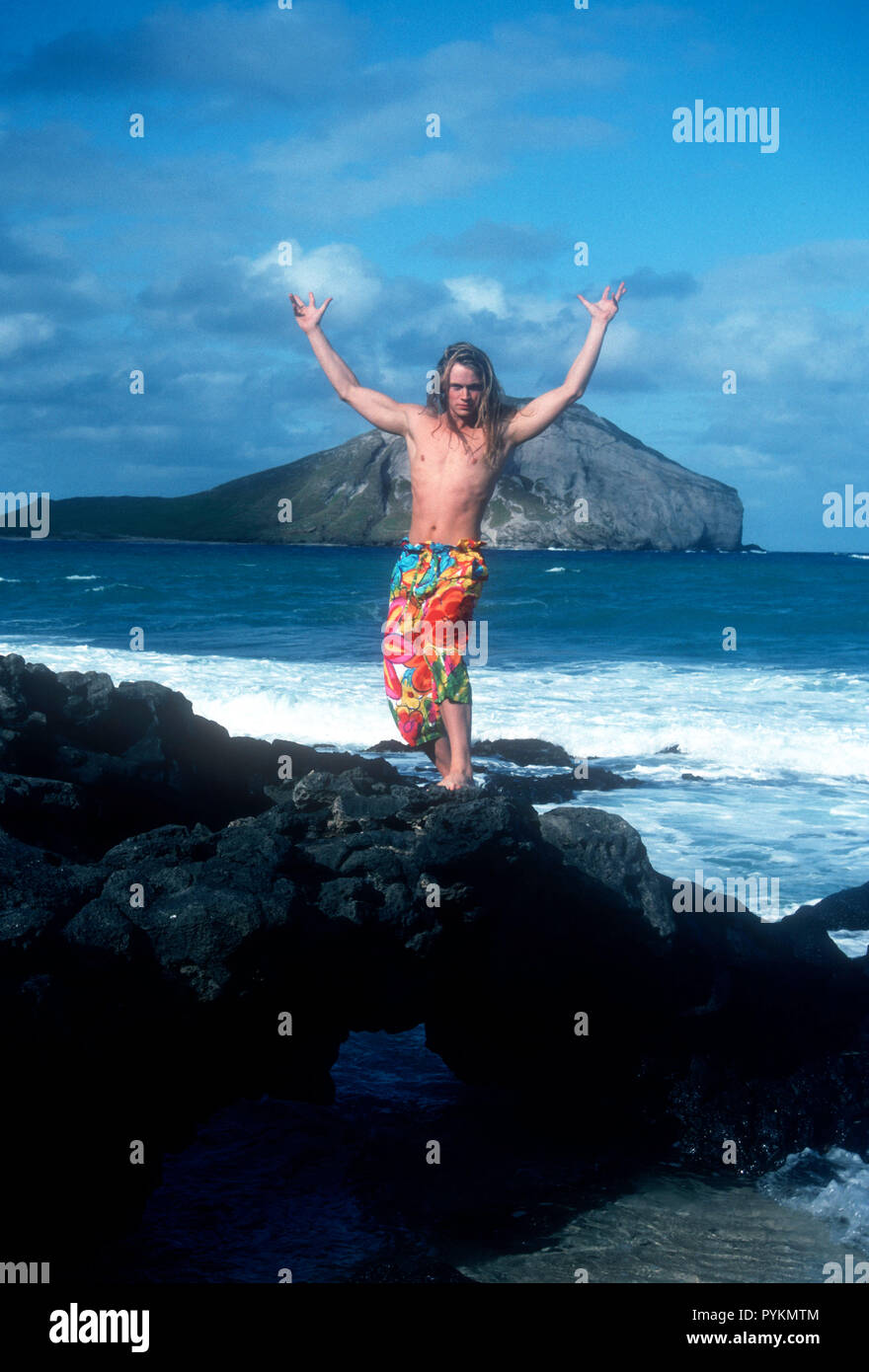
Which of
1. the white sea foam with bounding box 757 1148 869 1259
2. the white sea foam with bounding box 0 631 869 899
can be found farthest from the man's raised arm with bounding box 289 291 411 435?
the white sea foam with bounding box 0 631 869 899

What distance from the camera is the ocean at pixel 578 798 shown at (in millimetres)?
3875

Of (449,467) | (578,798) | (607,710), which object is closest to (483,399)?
(449,467)

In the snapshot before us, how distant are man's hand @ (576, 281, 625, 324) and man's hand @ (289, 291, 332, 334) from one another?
1.05 metres

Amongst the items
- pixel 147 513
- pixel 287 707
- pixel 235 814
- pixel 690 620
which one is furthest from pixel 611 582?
pixel 147 513

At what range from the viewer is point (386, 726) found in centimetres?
1457

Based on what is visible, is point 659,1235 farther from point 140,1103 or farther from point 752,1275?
point 140,1103

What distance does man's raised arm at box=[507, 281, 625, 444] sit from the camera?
15.4 ft

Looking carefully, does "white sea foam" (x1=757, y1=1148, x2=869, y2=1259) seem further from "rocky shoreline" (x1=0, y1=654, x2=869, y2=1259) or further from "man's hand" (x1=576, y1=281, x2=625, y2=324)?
"man's hand" (x1=576, y1=281, x2=625, y2=324)

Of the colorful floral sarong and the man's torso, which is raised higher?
the man's torso

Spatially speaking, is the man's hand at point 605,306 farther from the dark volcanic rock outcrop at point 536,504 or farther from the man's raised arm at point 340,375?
the dark volcanic rock outcrop at point 536,504

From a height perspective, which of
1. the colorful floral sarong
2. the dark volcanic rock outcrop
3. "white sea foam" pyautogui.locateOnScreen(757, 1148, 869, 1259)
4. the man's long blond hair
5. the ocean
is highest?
the dark volcanic rock outcrop

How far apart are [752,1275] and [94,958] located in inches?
87.3

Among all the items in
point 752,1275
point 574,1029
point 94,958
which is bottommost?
point 752,1275

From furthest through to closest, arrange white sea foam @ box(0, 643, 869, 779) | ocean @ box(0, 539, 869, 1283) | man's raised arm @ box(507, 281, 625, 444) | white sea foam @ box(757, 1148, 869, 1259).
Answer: white sea foam @ box(0, 643, 869, 779)
man's raised arm @ box(507, 281, 625, 444)
white sea foam @ box(757, 1148, 869, 1259)
ocean @ box(0, 539, 869, 1283)
